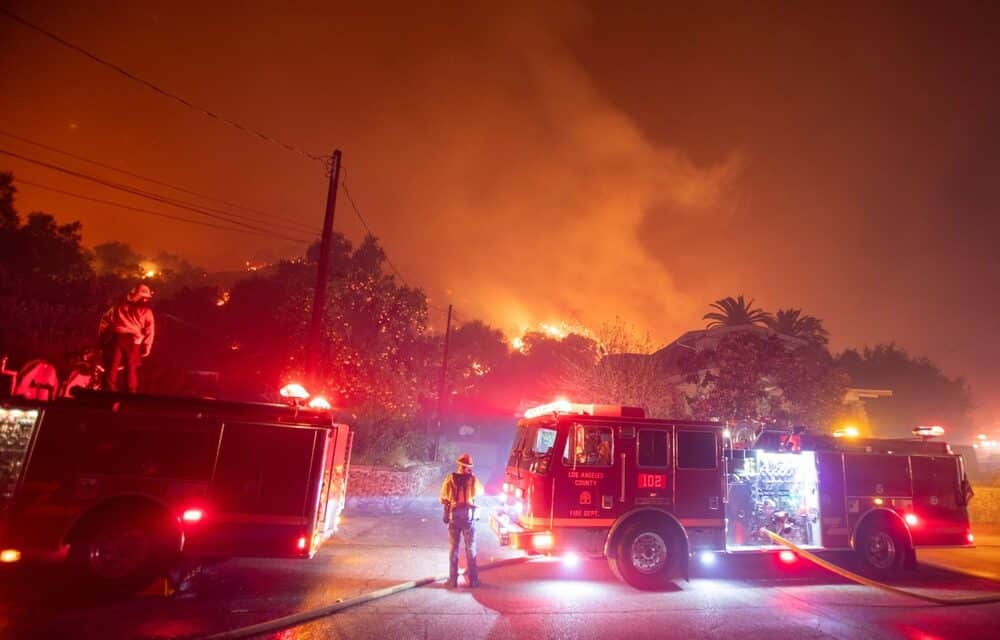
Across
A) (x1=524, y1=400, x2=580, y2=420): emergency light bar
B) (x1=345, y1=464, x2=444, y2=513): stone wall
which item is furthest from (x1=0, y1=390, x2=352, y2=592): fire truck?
(x1=345, y1=464, x2=444, y2=513): stone wall

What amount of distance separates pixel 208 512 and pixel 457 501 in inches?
137

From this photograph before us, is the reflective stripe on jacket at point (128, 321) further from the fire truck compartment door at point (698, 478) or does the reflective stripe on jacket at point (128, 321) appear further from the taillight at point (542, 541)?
the fire truck compartment door at point (698, 478)

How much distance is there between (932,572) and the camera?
9758mm

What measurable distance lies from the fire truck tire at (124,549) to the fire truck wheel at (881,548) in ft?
37.5

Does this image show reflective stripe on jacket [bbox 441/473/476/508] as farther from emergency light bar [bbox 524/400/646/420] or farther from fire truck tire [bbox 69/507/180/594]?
fire truck tire [bbox 69/507/180/594]

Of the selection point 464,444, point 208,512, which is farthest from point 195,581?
point 464,444

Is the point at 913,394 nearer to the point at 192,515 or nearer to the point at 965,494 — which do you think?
the point at 965,494

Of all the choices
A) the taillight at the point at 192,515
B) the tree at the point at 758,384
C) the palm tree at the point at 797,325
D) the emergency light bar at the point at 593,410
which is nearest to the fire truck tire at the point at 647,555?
the emergency light bar at the point at 593,410

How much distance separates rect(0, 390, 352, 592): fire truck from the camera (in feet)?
21.6

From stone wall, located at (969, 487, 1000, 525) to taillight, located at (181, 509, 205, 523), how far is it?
23.3 m

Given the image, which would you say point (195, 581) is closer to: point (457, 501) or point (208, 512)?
point (208, 512)

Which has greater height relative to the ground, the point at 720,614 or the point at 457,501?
the point at 457,501

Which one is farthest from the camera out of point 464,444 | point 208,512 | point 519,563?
point 464,444

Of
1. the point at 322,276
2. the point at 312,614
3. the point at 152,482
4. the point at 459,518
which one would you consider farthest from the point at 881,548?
the point at 322,276
